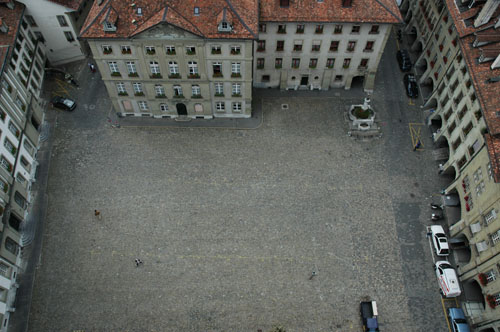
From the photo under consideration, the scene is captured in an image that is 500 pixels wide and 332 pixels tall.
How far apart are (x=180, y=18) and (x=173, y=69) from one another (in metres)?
8.67

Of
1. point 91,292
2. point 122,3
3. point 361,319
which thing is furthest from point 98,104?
point 361,319

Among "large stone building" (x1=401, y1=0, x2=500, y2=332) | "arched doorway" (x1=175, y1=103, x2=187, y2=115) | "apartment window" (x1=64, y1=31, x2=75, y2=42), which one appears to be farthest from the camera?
"apartment window" (x1=64, y1=31, x2=75, y2=42)

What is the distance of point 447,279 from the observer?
5356 cm

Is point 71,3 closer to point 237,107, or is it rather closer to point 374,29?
point 237,107

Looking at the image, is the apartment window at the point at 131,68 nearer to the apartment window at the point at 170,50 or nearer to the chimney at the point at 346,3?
the apartment window at the point at 170,50

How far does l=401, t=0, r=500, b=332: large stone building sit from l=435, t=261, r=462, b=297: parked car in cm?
174

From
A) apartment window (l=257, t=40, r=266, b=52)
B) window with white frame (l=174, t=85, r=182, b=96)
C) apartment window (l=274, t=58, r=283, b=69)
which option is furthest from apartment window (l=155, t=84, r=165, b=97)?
apartment window (l=274, t=58, r=283, b=69)

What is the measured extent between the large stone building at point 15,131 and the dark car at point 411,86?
64.3 meters

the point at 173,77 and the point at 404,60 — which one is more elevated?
the point at 404,60

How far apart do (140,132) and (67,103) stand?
14158 mm

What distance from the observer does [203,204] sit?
2411 inches

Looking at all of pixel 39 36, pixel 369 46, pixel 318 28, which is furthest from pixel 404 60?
pixel 39 36

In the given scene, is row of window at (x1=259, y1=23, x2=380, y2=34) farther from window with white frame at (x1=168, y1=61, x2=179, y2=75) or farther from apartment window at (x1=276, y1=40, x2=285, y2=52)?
window with white frame at (x1=168, y1=61, x2=179, y2=75)

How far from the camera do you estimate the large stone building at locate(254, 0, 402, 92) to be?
61.4 metres
